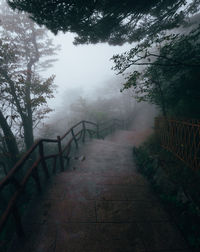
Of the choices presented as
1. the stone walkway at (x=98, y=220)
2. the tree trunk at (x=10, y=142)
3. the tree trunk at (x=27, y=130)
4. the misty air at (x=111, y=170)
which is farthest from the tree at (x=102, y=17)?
the tree trunk at (x=27, y=130)

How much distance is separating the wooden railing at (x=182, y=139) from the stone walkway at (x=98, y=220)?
192 cm

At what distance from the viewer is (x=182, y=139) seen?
480 centimetres

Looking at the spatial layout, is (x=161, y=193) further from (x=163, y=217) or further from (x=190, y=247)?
(x=190, y=247)

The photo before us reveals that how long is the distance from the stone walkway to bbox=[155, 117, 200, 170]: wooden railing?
1.92m

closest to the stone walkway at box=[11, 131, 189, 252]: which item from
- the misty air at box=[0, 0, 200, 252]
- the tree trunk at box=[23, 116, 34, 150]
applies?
the misty air at box=[0, 0, 200, 252]

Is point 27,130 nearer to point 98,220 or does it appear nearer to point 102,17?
point 102,17

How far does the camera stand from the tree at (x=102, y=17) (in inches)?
151

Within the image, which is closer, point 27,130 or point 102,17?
point 102,17

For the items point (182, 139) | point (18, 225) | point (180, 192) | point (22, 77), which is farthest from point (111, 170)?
point (22, 77)

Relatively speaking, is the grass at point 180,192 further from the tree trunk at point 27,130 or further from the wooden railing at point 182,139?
the tree trunk at point 27,130

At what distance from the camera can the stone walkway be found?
1.92m

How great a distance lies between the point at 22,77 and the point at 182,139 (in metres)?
8.28

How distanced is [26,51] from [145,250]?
12.6m

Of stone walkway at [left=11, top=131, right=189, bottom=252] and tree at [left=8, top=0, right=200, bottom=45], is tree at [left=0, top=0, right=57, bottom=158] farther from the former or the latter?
stone walkway at [left=11, top=131, right=189, bottom=252]
